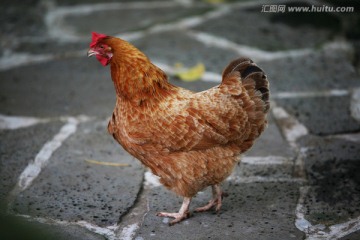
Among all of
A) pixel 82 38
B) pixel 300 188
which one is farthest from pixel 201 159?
pixel 82 38

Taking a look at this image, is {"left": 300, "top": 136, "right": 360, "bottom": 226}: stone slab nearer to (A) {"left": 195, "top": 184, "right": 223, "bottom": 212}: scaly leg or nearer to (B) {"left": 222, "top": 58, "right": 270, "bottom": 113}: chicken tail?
(A) {"left": 195, "top": 184, "right": 223, "bottom": 212}: scaly leg

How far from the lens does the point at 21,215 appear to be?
3.55 m

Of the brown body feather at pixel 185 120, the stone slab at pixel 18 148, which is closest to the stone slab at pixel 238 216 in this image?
the brown body feather at pixel 185 120

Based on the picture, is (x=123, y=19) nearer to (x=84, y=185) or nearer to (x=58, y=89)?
(x=58, y=89)

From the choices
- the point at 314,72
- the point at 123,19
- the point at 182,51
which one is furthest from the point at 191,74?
the point at 123,19

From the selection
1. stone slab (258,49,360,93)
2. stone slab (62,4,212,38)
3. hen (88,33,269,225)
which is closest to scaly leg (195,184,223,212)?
hen (88,33,269,225)

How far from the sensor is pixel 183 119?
356 cm

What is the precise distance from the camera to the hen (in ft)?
11.6

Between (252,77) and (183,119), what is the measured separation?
615 mm

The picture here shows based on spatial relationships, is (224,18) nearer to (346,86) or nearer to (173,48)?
(173,48)

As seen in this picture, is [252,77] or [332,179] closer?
[252,77]

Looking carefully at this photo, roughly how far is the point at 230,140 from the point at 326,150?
1.18 m

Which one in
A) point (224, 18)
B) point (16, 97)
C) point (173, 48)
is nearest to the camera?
point (16, 97)

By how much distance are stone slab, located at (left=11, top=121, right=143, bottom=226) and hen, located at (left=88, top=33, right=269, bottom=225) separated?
0.45 m
